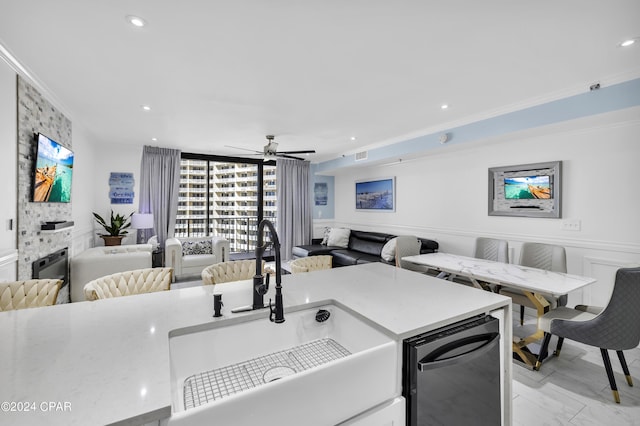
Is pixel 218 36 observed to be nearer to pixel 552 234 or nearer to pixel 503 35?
pixel 503 35

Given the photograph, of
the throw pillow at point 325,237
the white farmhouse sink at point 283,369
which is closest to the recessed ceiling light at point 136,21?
the white farmhouse sink at point 283,369

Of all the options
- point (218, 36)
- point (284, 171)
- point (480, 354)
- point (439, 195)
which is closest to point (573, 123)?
point (439, 195)

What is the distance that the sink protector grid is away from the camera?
0.99m

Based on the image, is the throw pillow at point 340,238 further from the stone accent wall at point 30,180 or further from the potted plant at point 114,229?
the stone accent wall at point 30,180

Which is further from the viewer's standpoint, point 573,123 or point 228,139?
point 228,139

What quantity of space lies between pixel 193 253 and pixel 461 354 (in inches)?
194

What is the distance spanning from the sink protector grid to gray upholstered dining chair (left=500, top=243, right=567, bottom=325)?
2528 mm

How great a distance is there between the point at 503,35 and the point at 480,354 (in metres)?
2.00

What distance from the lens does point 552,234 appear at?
3.39 metres

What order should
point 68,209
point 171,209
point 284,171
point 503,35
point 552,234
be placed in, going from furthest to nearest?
point 284,171 → point 171,209 → point 68,209 → point 552,234 → point 503,35

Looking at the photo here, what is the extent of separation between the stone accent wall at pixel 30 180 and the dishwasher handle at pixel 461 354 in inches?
128

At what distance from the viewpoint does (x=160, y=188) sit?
5.43 metres

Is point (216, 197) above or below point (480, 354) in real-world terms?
above

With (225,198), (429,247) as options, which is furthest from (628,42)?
(225,198)
